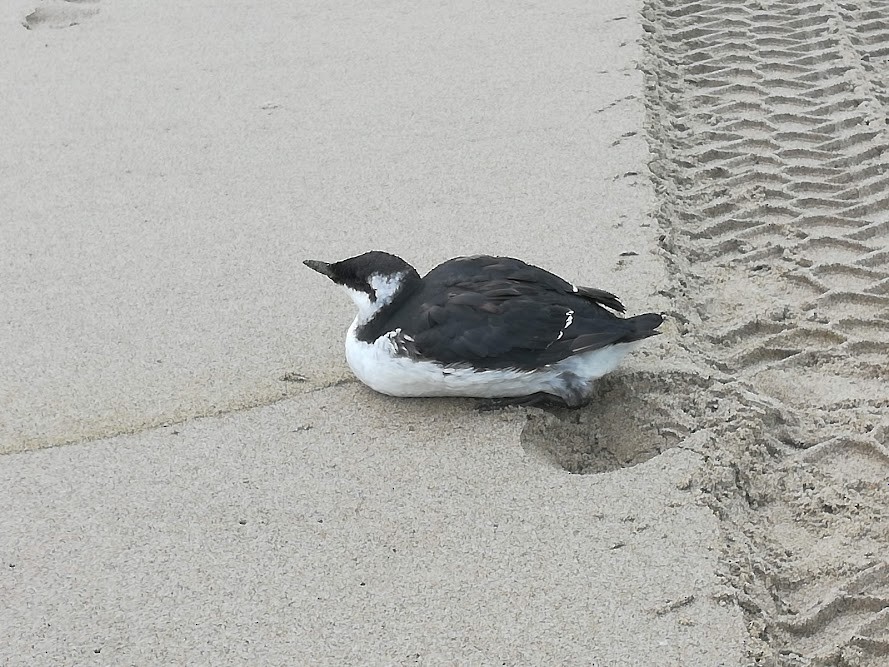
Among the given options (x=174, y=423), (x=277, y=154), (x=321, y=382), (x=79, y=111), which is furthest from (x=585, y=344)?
(x=79, y=111)

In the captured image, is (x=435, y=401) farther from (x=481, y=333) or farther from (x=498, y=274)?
(x=498, y=274)

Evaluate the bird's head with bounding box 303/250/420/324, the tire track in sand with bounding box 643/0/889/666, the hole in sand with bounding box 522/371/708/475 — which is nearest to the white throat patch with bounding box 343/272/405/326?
the bird's head with bounding box 303/250/420/324

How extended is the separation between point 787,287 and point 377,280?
177 cm

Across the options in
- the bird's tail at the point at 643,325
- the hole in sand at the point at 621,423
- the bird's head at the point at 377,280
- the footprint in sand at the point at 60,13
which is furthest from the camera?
the footprint in sand at the point at 60,13

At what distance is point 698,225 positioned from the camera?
4.82m

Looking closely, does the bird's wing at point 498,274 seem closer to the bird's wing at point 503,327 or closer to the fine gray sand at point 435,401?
the bird's wing at point 503,327

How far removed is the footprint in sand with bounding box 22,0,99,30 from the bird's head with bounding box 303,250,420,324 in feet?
13.6

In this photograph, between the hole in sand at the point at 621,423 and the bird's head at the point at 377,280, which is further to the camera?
the bird's head at the point at 377,280

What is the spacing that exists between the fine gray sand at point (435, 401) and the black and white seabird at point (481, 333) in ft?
0.42

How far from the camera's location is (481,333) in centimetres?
355

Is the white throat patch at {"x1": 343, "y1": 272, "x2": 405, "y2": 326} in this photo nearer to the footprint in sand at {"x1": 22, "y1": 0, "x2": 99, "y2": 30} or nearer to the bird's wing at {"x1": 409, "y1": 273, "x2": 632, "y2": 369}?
the bird's wing at {"x1": 409, "y1": 273, "x2": 632, "y2": 369}

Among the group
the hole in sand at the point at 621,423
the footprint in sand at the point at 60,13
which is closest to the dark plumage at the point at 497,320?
the hole in sand at the point at 621,423

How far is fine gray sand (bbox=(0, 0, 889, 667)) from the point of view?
289cm

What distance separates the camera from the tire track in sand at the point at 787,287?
9.66 feet
